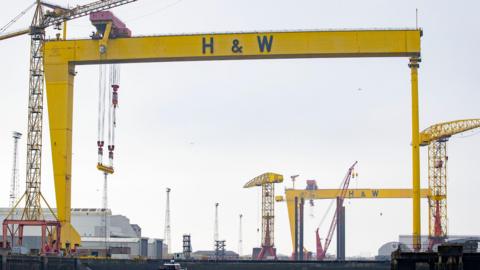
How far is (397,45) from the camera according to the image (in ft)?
242

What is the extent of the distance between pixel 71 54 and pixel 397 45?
25.0m

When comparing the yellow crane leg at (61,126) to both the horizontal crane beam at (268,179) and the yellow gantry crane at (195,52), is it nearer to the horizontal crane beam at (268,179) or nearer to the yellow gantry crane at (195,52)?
the yellow gantry crane at (195,52)

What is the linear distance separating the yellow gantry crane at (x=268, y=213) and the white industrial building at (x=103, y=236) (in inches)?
659

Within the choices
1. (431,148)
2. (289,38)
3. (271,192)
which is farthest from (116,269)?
(271,192)

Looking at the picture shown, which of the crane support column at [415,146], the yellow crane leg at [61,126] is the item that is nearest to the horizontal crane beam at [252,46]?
the crane support column at [415,146]

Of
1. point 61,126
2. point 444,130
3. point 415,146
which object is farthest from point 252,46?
point 444,130

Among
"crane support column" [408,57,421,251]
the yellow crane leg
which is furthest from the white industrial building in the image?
"crane support column" [408,57,421,251]

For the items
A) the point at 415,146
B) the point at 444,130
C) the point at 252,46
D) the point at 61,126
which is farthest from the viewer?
the point at 444,130

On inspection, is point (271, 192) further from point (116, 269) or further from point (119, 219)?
point (116, 269)

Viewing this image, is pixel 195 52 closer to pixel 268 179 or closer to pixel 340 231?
pixel 268 179

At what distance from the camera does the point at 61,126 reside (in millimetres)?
78125

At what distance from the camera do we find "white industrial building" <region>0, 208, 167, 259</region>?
11756cm

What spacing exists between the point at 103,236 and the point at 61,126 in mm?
50886

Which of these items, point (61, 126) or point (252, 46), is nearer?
point (252, 46)
